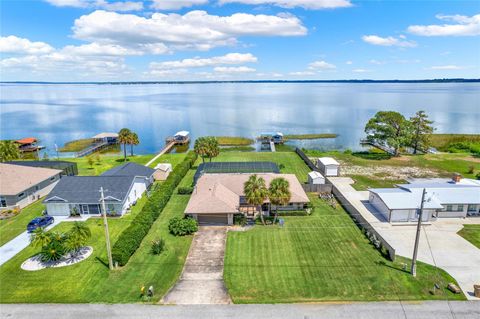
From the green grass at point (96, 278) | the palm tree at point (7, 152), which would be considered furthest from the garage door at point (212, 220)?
the palm tree at point (7, 152)

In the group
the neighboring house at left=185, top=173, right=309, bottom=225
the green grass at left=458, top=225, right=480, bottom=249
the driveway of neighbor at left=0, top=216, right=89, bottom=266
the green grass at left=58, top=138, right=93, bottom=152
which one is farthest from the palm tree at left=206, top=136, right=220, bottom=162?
the green grass at left=58, top=138, right=93, bottom=152

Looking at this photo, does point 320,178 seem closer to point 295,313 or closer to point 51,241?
point 295,313

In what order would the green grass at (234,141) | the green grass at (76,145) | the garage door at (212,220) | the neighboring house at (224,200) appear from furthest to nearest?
the green grass at (234,141) → the green grass at (76,145) → the garage door at (212,220) → the neighboring house at (224,200)

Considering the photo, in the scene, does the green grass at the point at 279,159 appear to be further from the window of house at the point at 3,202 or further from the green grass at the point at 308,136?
the window of house at the point at 3,202

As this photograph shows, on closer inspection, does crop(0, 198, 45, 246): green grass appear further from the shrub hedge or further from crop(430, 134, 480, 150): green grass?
crop(430, 134, 480, 150): green grass

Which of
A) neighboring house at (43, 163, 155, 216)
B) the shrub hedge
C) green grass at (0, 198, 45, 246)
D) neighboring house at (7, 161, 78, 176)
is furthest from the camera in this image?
neighboring house at (7, 161, 78, 176)

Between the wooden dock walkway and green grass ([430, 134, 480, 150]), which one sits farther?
green grass ([430, 134, 480, 150])
